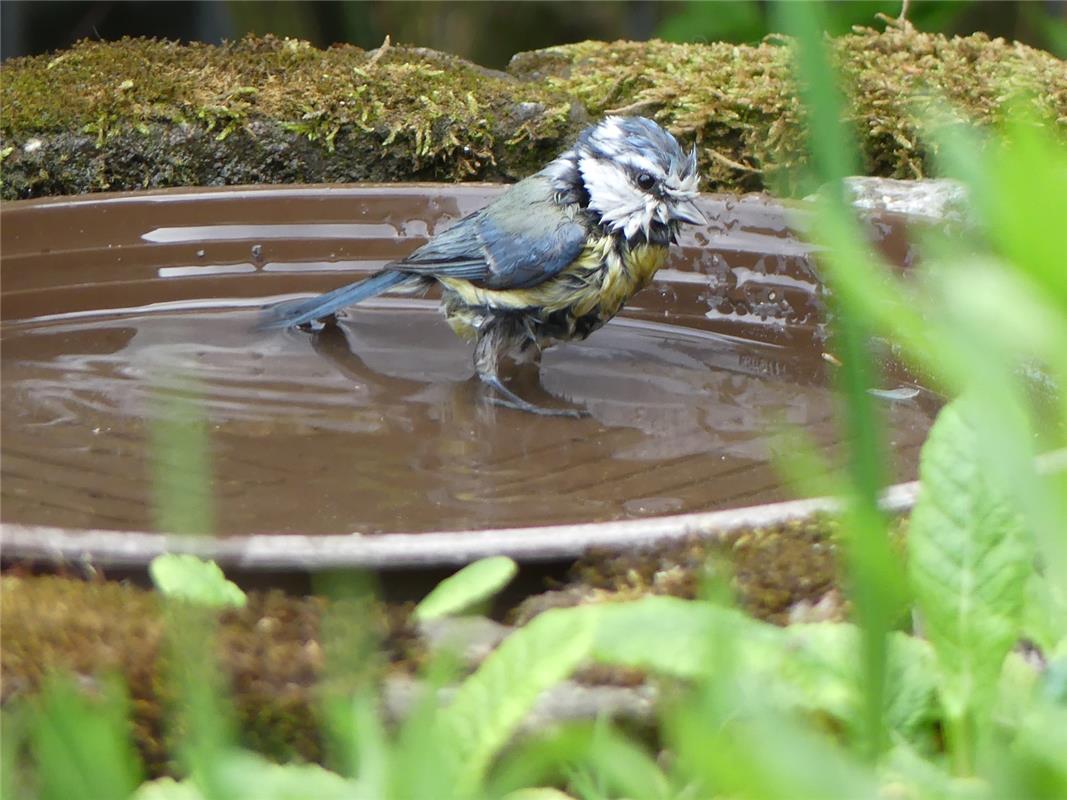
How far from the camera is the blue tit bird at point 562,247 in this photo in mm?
3248

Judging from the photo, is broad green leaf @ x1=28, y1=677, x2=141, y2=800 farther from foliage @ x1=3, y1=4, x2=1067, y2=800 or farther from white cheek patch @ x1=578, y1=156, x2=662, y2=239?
white cheek patch @ x1=578, y1=156, x2=662, y2=239

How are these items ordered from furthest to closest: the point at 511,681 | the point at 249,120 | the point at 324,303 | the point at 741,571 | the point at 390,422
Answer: the point at 249,120, the point at 324,303, the point at 390,422, the point at 741,571, the point at 511,681

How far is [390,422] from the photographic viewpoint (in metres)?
2.93

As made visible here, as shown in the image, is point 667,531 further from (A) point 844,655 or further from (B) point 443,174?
(B) point 443,174

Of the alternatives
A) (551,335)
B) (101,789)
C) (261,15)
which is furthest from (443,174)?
(101,789)

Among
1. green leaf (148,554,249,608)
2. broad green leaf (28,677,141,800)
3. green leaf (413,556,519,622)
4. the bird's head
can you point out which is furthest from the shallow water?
broad green leaf (28,677,141,800)

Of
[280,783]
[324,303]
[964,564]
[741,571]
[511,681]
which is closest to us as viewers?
[280,783]

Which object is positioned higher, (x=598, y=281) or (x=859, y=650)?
(x=859, y=650)

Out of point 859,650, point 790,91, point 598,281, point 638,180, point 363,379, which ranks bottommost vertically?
point 363,379

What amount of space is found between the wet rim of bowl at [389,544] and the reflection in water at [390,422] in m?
0.58

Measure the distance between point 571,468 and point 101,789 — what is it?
2.00 metres

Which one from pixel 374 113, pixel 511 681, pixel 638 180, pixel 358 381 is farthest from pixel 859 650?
pixel 374 113

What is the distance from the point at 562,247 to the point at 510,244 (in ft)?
0.46

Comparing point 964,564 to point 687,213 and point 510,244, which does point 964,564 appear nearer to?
point 687,213
